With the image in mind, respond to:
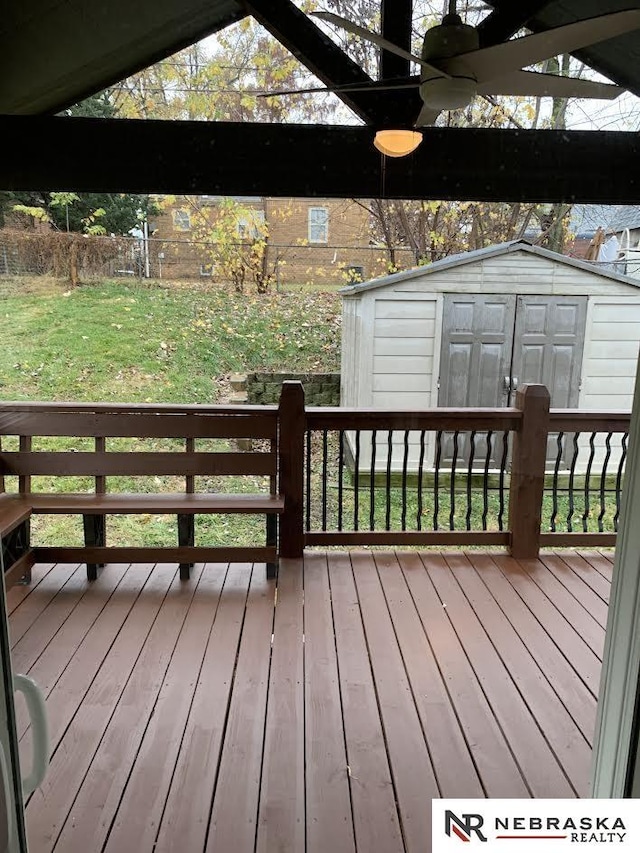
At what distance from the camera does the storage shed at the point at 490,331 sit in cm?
246

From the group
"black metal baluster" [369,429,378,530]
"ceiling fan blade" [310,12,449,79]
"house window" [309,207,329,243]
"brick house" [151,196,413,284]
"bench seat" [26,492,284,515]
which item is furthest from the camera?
"black metal baluster" [369,429,378,530]

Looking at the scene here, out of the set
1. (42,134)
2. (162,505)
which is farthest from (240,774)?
(42,134)

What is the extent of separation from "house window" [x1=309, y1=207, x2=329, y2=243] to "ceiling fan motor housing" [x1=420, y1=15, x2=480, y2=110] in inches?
24.1

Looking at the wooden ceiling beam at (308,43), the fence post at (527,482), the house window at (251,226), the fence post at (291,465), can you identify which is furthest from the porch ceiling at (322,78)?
the fence post at (527,482)

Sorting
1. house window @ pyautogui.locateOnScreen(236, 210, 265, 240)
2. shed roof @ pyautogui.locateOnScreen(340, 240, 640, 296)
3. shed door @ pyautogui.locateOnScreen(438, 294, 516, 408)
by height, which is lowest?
shed door @ pyautogui.locateOnScreen(438, 294, 516, 408)

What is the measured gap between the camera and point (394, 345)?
2.71 m

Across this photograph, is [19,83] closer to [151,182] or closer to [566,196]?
[151,182]

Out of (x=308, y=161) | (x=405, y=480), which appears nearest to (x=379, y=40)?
(x=308, y=161)

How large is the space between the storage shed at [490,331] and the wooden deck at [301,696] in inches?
36.8

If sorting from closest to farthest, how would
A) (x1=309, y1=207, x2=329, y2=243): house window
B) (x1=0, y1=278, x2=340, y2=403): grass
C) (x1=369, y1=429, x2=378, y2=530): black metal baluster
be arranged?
(x1=0, y1=278, x2=340, y2=403): grass, (x1=309, y1=207, x2=329, y2=243): house window, (x1=369, y1=429, x2=378, y2=530): black metal baluster

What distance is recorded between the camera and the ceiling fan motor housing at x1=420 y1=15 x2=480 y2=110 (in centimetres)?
186

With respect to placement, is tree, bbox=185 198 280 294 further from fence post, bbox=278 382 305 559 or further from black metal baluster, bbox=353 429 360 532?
black metal baluster, bbox=353 429 360 532

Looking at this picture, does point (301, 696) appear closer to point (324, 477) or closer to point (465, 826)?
point (465, 826)

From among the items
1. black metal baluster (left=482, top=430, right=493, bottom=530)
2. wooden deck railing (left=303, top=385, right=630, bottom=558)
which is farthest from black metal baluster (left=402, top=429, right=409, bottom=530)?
black metal baluster (left=482, top=430, right=493, bottom=530)
